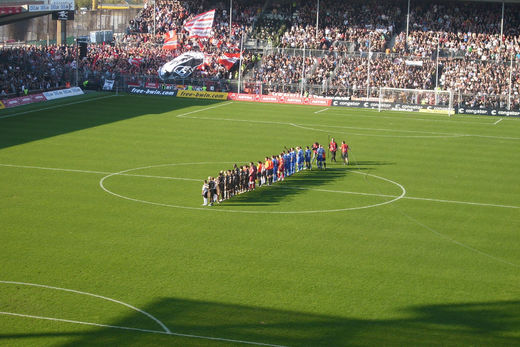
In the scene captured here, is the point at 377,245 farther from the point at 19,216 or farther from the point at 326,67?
the point at 326,67

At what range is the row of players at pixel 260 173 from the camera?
2936cm

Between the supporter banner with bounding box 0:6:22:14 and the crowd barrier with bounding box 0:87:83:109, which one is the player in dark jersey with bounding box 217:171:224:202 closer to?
the crowd barrier with bounding box 0:87:83:109

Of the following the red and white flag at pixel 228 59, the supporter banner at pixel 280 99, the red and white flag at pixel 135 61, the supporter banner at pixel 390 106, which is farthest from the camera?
the red and white flag at pixel 135 61

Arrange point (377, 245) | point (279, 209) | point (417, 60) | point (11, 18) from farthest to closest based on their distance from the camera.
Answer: point (417, 60)
point (11, 18)
point (279, 209)
point (377, 245)

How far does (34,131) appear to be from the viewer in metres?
46.6

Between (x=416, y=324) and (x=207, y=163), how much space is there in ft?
69.9

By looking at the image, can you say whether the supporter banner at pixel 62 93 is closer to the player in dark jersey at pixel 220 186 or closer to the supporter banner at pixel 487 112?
the supporter banner at pixel 487 112

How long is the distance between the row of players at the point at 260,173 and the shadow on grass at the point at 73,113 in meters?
16.8

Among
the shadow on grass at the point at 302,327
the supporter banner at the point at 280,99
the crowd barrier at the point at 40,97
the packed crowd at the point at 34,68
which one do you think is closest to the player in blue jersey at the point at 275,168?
the shadow on grass at the point at 302,327

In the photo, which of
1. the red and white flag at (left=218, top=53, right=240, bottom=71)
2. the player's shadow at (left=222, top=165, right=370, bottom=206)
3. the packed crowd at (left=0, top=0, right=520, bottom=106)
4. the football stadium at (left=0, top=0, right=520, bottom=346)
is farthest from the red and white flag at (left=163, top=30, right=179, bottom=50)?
the player's shadow at (left=222, top=165, right=370, bottom=206)

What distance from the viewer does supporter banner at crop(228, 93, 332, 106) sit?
6519cm

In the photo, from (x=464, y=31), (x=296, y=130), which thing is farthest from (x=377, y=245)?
(x=464, y=31)

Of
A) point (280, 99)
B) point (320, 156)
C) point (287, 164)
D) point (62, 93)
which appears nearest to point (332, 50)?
point (280, 99)

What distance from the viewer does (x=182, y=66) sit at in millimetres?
72438
